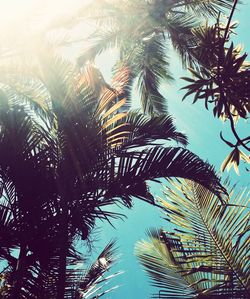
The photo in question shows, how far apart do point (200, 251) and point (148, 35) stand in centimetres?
730

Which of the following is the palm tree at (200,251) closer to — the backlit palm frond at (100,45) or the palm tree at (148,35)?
the palm tree at (148,35)

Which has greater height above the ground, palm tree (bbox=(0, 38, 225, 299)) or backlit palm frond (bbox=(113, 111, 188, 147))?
backlit palm frond (bbox=(113, 111, 188, 147))

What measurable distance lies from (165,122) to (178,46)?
16.5 ft

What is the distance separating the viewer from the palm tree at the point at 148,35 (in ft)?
29.2

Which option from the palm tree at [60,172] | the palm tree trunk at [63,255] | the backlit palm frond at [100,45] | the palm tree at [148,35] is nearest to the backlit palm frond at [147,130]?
the palm tree at [60,172]

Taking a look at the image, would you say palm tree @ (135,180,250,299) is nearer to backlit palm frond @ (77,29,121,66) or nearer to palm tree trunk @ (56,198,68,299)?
palm tree trunk @ (56,198,68,299)

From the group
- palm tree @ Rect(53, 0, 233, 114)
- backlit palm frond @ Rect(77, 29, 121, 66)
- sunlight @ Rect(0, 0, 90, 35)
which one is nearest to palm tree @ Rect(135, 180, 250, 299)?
sunlight @ Rect(0, 0, 90, 35)

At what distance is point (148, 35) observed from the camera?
1055cm

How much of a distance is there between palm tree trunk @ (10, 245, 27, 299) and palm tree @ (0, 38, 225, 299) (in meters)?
0.01

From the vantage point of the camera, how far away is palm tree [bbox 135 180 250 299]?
4.05 meters

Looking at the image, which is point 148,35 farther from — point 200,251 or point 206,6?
point 200,251

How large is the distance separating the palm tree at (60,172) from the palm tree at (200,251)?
1.43 feet

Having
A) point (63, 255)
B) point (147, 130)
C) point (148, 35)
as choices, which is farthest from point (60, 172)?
point (148, 35)

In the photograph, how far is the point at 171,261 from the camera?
15.4 feet
